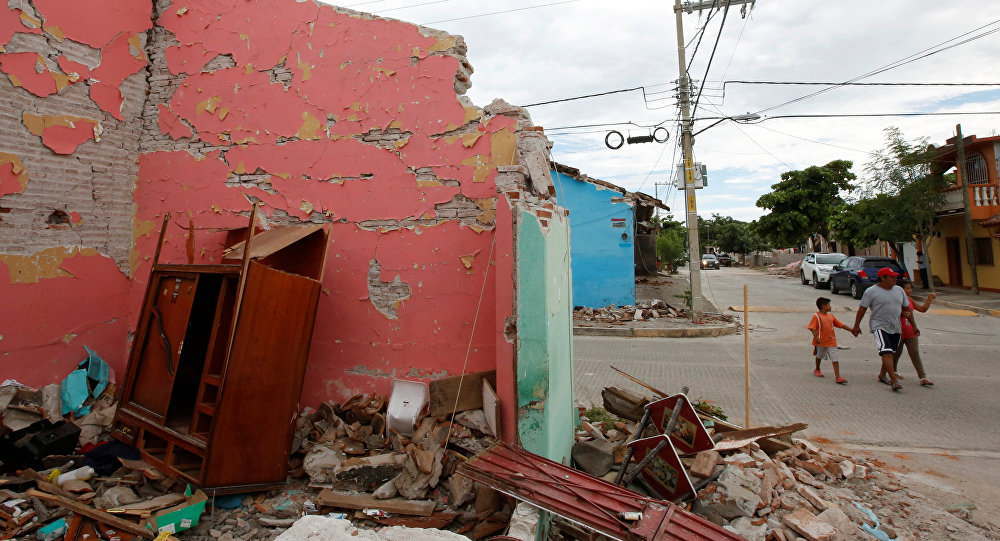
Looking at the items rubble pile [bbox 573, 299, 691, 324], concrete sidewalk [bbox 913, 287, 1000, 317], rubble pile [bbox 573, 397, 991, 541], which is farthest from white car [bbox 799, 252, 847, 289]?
rubble pile [bbox 573, 397, 991, 541]

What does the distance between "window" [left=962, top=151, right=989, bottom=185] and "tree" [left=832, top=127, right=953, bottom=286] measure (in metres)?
0.62

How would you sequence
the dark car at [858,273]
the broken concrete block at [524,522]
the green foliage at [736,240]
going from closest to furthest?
the broken concrete block at [524,522]
the dark car at [858,273]
the green foliage at [736,240]

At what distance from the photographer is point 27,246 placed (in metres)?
4.60

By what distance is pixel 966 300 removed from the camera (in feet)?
54.6

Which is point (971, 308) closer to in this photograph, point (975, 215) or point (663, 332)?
point (975, 215)

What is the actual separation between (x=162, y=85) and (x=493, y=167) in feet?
12.2

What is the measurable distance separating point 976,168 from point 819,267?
6470mm

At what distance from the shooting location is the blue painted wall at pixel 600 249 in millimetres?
16578

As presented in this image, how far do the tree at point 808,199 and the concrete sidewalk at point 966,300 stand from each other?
1315 cm

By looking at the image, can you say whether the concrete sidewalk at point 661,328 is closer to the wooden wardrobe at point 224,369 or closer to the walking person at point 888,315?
the walking person at point 888,315

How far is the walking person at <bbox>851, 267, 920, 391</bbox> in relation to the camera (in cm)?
702

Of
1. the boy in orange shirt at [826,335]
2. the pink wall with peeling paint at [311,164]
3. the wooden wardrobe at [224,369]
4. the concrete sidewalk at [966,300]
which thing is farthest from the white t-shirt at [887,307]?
the concrete sidewalk at [966,300]

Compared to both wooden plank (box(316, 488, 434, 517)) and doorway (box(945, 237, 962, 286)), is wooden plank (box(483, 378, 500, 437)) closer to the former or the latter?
wooden plank (box(316, 488, 434, 517))

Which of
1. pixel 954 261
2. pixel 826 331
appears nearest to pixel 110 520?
pixel 826 331
